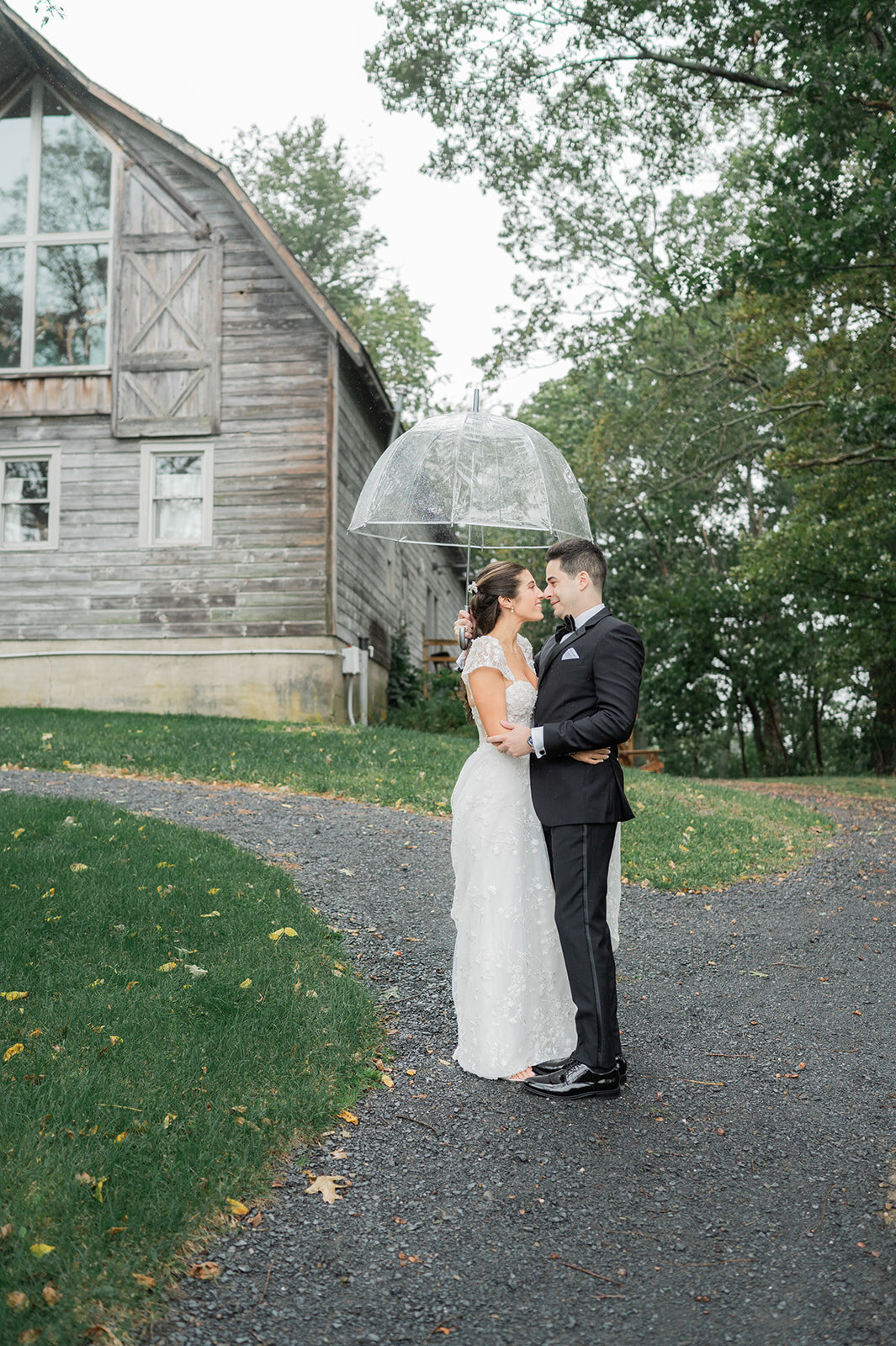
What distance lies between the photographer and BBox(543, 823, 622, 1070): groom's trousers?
4520mm

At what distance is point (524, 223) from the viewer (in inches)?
951

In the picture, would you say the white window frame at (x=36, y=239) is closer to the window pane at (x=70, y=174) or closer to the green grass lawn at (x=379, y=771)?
the window pane at (x=70, y=174)

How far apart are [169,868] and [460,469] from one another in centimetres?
346

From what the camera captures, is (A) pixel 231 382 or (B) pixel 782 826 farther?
(A) pixel 231 382

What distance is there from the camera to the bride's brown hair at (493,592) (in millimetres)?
4855

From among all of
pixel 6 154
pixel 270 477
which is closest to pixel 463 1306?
pixel 270 477

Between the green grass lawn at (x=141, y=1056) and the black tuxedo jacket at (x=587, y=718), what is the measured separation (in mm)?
1448

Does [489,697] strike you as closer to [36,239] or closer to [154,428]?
[154,428]

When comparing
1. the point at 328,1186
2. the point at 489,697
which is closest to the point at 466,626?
the point at 489,697

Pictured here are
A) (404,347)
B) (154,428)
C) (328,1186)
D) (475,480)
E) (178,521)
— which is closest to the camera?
(328,1186)

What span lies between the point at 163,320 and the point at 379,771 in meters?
9.40

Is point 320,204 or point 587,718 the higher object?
point 320,204

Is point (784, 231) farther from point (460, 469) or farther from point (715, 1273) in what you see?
point (715, 1273)

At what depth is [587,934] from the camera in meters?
4.54
